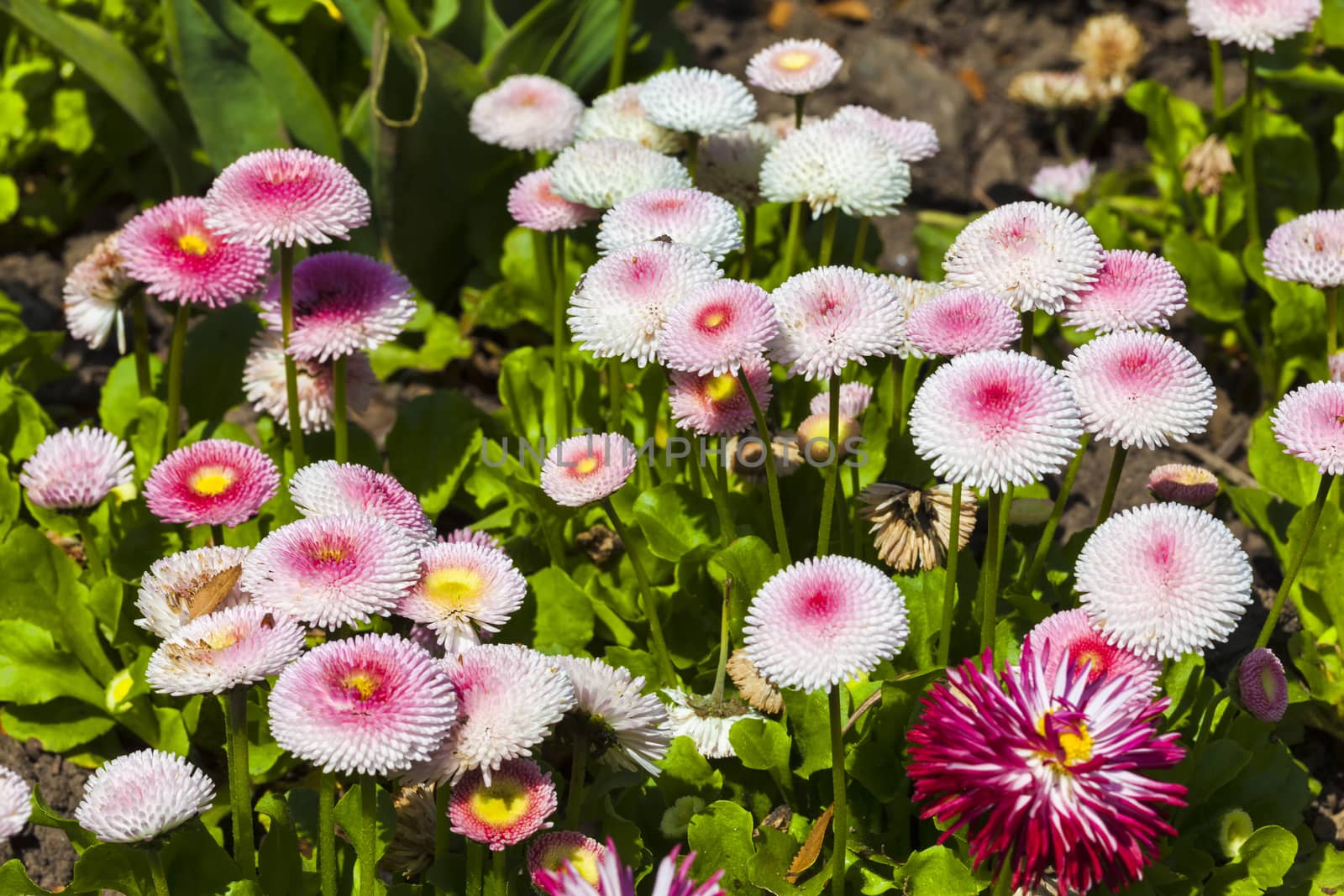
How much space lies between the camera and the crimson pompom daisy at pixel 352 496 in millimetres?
2270

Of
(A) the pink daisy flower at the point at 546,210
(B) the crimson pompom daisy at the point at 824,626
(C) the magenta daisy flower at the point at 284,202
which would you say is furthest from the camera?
(A) the pink daisy flower at the point at 546,210

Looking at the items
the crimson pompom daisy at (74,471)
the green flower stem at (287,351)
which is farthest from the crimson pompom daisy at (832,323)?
the crimson pompom daisy at (74,471)

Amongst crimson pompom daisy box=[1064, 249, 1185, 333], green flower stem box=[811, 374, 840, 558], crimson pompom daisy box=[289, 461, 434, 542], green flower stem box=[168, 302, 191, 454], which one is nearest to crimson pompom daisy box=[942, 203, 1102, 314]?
crimson pompom daisy box=[1064, 249, 1185, 333]

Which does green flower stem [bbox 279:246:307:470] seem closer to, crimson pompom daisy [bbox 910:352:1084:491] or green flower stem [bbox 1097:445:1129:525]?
crimson pompom daisy [bbox 910:352:1084:491]

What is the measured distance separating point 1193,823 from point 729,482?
1046mm

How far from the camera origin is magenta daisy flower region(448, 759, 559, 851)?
1.88m

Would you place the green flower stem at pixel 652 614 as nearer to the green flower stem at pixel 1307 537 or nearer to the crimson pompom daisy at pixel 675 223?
the crimson pompom daisy at pixel 675 223

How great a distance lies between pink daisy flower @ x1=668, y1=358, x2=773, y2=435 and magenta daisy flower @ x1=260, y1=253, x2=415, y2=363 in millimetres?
542

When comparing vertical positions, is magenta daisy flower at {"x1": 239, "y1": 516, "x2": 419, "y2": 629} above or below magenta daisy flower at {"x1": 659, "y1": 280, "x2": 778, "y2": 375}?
below

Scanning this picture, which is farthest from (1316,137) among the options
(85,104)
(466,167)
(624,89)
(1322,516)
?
(85,104)

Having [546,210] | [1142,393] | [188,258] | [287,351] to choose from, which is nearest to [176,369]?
[188,258]

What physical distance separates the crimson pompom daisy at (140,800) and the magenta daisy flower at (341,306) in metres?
0.84

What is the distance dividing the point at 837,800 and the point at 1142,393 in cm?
74

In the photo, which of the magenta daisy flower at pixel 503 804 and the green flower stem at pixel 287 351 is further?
the green flower stem at pixel 287 351
